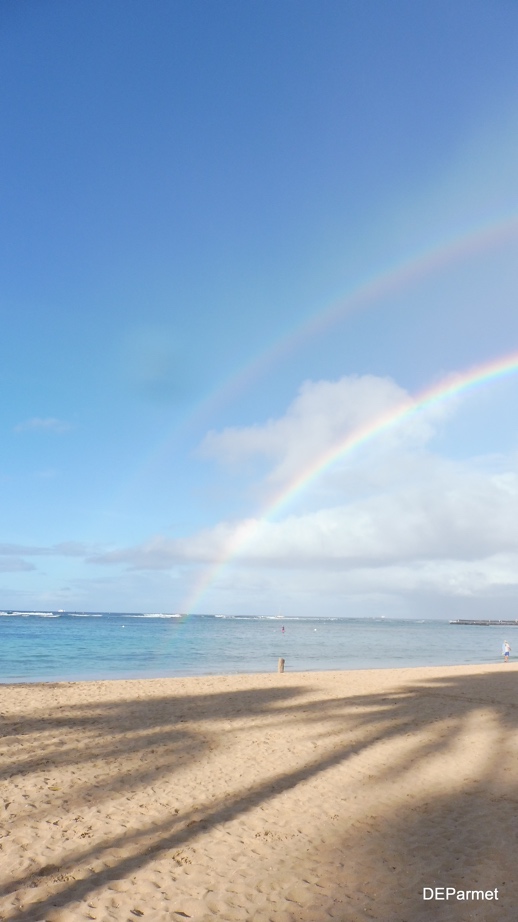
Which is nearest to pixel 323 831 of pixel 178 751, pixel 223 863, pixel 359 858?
pixel 359 858

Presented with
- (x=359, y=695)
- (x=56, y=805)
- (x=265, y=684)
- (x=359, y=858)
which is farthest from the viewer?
(x=265, y=684)

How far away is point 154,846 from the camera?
7.09m

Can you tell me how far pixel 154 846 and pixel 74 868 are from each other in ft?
3.38

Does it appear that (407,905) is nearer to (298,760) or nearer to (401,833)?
(401,833)

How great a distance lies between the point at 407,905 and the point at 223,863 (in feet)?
6.82

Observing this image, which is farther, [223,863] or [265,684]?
[265,684]

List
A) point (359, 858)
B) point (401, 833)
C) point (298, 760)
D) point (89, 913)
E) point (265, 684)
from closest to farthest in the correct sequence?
point (89, 913), point (359, 858), point (401, 833), point (298, 760), point (265, 684)

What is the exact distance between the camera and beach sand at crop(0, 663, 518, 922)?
228 inches

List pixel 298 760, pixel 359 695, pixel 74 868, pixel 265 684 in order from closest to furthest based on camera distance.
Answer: pixel 74 868
pixel 298 760
pixel 359 695
pixel 265 684

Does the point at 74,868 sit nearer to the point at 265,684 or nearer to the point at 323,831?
the point at 323,831

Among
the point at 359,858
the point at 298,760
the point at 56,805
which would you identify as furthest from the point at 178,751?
the point at 359,858

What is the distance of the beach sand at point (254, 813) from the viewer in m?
5.79

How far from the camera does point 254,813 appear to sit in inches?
329

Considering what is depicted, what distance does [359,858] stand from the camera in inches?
269
